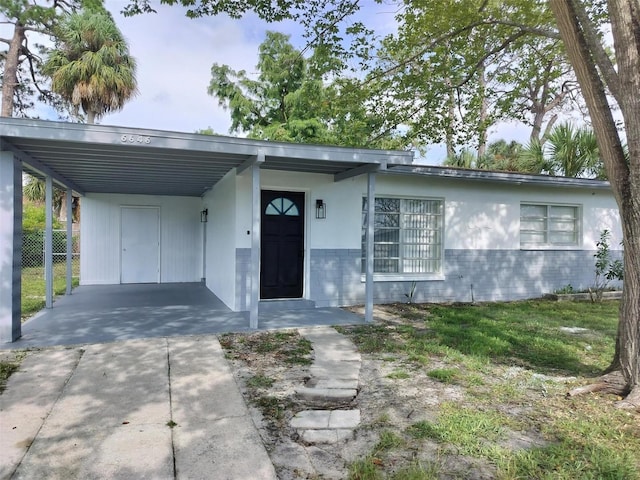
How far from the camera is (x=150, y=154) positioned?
5.79 m

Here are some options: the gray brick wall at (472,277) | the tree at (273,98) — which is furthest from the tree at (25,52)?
the gray brick wall at (472,277)

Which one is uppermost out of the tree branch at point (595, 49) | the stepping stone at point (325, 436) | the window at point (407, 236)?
the tree branch at point (595, 49)

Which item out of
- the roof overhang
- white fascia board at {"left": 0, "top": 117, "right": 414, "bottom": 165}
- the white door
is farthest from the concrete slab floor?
the roof overhang

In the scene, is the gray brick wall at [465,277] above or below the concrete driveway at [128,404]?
above

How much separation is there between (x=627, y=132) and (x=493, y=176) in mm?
5290

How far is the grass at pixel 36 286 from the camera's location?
24.6ft

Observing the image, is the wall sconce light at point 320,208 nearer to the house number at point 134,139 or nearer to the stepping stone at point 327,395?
the house number at point 134,139

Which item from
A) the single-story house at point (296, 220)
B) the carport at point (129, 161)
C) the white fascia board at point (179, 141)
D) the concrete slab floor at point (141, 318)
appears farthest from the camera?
the concrete slab floor at point (141, 318)

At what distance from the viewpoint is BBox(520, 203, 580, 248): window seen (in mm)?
9922

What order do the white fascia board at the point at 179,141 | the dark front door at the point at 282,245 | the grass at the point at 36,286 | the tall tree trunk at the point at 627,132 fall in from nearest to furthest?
the tall tree trunk at the point at 627,132 < the white fascia board at the point at 179,141 < the grass at the point at 36,286 < the dark front door at the point at 282,245

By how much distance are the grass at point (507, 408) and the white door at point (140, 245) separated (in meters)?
7.40

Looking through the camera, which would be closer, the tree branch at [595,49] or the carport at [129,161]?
the tree branch at [595,49]

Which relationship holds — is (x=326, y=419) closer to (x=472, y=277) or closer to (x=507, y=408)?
(x=507, y=408)

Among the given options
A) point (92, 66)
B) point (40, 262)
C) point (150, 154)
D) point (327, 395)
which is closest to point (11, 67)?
point (92, 66)
